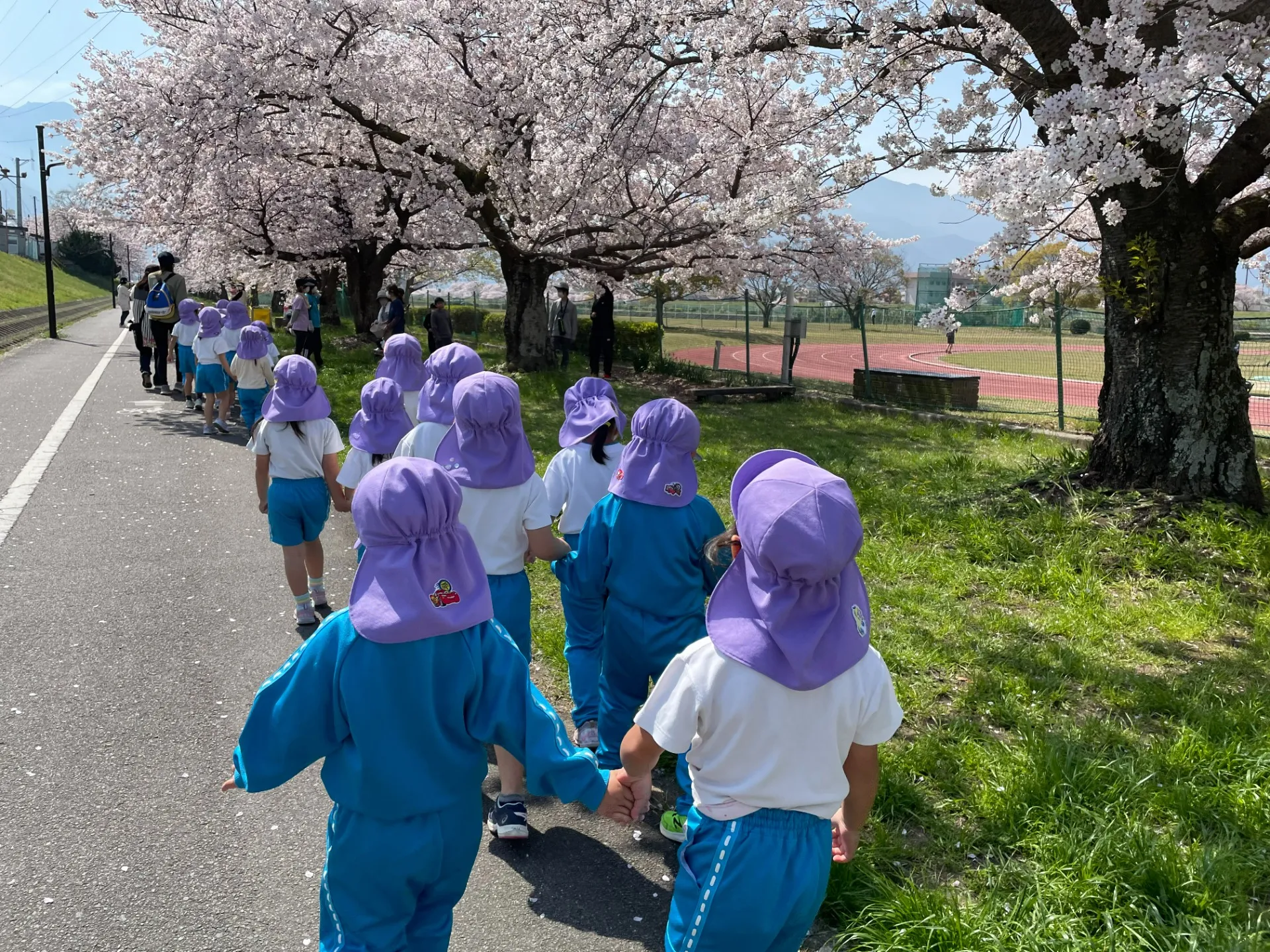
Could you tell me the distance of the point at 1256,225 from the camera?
7.04 meters

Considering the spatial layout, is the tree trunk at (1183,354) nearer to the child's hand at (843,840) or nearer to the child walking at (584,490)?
the child walking at (584,490)

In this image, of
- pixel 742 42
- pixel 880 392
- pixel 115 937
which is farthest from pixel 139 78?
pixel 115 937

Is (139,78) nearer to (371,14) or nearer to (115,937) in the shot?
(371,14)

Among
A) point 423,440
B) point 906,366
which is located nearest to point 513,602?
point 423,440

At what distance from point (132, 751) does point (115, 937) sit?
4.42ft

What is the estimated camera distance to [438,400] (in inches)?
196

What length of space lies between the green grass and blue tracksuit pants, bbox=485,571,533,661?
133ft

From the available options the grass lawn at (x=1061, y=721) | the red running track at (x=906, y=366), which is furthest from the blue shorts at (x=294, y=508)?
the red running track at (x=906, y=366)

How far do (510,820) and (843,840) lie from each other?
1640 mm

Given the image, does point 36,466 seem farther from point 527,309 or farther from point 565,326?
point 565,326

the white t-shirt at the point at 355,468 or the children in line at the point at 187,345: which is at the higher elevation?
the children in line at the point at 187,345

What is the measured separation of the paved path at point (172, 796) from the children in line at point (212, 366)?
4320 mm

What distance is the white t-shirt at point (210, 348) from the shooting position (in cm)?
1169

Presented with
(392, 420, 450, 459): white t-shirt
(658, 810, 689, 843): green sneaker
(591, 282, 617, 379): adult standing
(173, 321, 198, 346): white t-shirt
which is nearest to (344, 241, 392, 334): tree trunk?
(591, 282, 617, 379): adult standing
